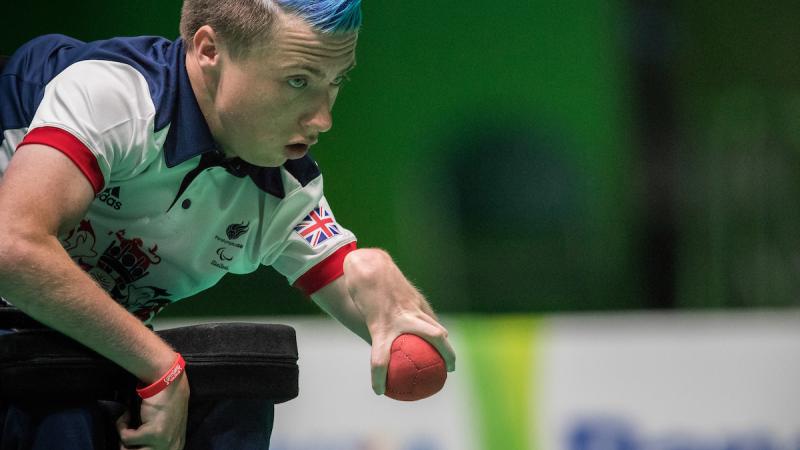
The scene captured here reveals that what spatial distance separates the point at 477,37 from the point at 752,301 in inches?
61.3

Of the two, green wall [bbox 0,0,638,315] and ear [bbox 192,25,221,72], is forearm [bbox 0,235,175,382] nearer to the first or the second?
ear [bbox 192,25,221,72]

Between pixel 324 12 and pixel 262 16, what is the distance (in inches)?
3.8

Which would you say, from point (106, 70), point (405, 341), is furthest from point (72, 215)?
point (405, 341)

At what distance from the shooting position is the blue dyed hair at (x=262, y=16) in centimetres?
182

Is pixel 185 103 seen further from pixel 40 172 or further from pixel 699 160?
pixel 699 160

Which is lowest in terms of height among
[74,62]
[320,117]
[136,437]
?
[136,437]

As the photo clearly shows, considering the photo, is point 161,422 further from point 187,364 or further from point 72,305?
point 72,305

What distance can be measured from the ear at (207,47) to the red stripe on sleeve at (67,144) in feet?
0.93

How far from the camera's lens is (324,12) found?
1.83 metres

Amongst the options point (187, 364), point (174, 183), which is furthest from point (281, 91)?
point (187, 364)

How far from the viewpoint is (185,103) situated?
Answer: 1890mm

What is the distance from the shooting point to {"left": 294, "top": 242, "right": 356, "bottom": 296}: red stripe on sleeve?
2096 mm

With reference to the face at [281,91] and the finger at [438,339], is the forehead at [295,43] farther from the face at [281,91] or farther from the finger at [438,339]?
the finger at [438,339]

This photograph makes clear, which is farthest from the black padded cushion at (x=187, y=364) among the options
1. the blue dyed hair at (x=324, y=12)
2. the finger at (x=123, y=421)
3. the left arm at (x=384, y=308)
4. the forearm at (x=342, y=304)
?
the blue dyed hair at (x=324, y=12)
